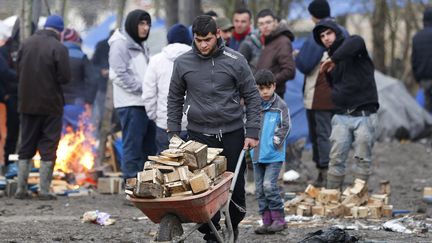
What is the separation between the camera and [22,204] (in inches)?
496

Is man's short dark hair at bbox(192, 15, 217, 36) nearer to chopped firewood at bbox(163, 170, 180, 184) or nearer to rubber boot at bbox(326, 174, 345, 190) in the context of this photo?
chopped firewood at bbox(163, 170, 180, 184)

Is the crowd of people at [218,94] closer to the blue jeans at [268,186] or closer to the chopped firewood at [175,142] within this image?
the blue jeans at [268,186]

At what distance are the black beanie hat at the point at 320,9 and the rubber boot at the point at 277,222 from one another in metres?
3.85

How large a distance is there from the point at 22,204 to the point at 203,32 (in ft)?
15.6

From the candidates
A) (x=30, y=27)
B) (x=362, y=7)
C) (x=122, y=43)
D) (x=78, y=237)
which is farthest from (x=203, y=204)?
(x=362, y=7)

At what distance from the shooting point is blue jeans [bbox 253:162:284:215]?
10219 mm

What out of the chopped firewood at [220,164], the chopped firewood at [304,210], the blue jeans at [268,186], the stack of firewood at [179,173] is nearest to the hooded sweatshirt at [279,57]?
the chopped firewood at [304,210]

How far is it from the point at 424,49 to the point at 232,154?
10078 mm

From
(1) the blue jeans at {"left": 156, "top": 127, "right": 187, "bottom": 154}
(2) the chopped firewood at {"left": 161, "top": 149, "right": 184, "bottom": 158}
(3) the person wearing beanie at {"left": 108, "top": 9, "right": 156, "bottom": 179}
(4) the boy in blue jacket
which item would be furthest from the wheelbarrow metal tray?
(3) the person wearing beanie at {"left": 108, "top": 9, "right": 156, "bottom": 179}

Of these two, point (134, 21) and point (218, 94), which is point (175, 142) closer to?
point (218, 94)

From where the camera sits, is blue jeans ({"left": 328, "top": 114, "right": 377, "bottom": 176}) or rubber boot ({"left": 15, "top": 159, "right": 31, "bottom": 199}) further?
rubber boot ({"left": 15, "top": 159, "right": 31, "bottom": 199})

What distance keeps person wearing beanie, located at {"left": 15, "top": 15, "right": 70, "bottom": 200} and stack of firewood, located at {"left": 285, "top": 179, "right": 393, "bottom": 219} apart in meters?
3.09

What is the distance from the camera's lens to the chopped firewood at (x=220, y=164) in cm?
847

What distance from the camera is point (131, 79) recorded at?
12.4m
